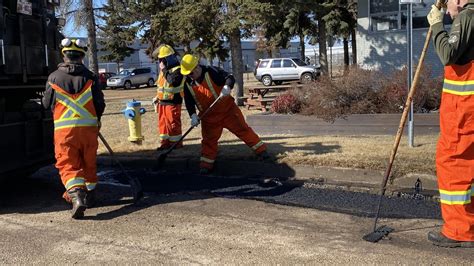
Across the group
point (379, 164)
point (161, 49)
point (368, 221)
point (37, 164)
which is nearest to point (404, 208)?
point (368, 221)

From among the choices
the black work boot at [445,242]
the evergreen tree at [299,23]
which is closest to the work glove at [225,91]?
the black work boot at [445,242]

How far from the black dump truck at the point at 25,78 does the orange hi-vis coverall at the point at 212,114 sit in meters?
1.92

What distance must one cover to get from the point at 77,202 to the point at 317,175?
3.10m

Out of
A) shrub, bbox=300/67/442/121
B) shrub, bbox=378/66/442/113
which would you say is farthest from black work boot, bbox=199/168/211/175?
shrub, bbox=378/66/442/113

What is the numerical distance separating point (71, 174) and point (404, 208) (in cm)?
353

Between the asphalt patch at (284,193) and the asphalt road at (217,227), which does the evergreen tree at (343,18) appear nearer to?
the asphalt patch at (284,193)

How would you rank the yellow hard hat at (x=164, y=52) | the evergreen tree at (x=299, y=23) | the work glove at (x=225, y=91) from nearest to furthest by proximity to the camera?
the work glove at (x=225, y=91) → the yellow hard hat at (x=164, y=52) → the evergreen tree at (x=299, y=23)

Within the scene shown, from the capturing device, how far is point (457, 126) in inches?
159

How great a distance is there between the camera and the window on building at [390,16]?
17.9 metres

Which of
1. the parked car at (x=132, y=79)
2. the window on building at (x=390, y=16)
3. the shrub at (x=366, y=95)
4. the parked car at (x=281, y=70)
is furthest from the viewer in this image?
the parked car at (x=132, y=79)

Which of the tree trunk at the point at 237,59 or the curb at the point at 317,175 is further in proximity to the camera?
the tree trunk at the point at 237,59

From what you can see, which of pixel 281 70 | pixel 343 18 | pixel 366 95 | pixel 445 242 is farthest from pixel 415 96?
pixel 281 70

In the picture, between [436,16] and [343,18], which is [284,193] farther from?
[343,18]

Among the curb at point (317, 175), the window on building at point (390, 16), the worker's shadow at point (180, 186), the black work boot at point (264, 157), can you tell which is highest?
the window on building at point (390, 16)
